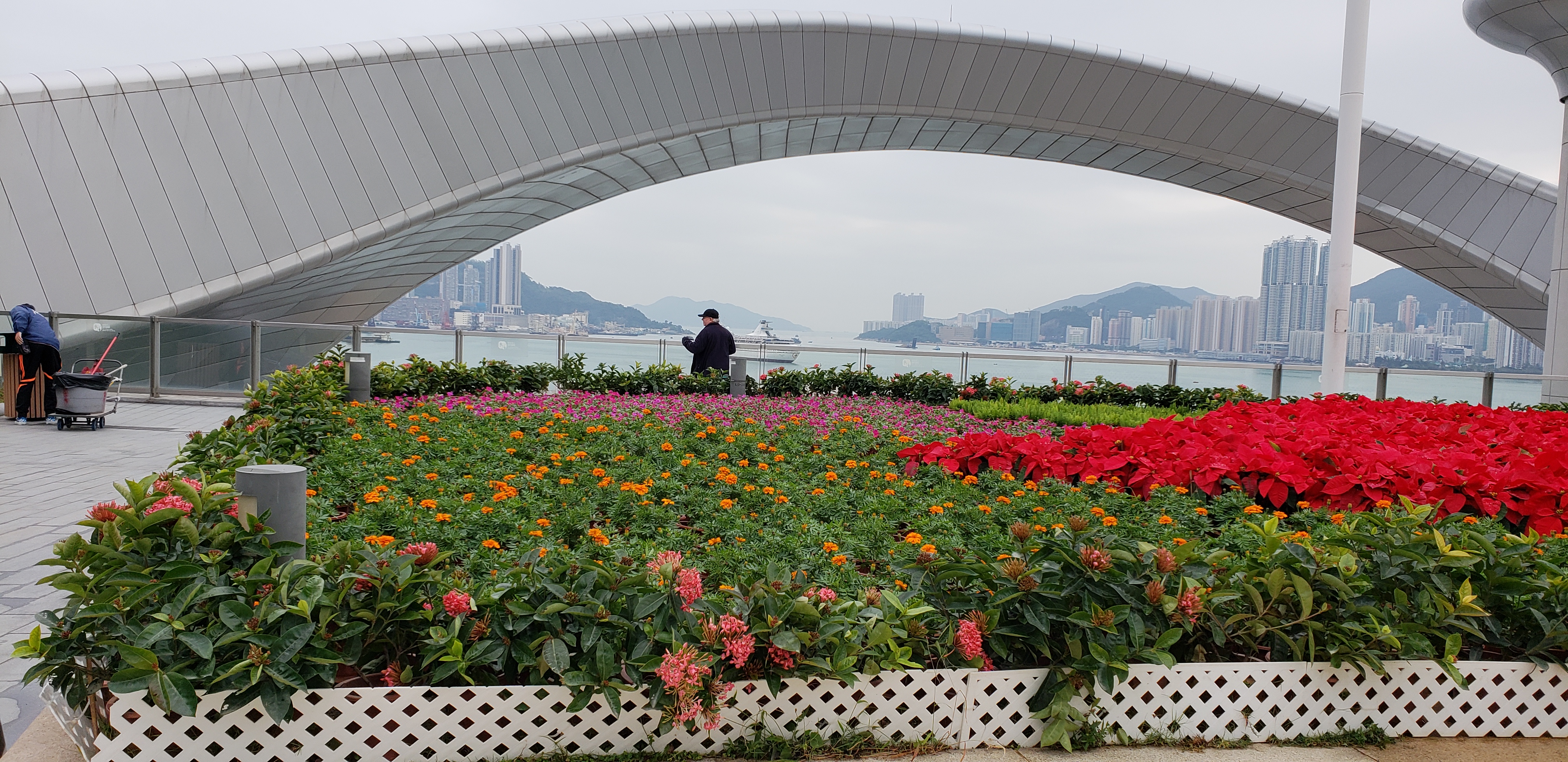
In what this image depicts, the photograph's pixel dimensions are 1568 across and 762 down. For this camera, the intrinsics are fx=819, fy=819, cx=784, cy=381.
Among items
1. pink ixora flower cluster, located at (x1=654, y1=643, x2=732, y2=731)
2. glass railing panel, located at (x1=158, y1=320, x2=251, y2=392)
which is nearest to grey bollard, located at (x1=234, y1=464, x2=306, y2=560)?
pink ixora flower cluster, located at (x1=654, y1=643, x2=732, y2=731)

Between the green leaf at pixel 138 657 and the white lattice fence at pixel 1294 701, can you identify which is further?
the white lattice fence at pixel 1294 701

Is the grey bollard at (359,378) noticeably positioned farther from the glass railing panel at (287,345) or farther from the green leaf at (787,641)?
the green leaf at (787,641)

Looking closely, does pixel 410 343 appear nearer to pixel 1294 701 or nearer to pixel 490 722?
pixel 490 722

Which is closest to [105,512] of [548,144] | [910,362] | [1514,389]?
[910,362]

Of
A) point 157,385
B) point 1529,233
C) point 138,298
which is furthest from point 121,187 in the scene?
point 1529,233

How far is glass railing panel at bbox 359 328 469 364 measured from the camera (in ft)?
38.7

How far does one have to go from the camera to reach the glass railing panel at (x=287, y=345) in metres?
14.0

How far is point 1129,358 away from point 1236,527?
10.3 m

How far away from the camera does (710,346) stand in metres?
12.1

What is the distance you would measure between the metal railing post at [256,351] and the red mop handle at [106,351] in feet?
5.80

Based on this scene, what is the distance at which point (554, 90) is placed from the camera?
2050 centimetres

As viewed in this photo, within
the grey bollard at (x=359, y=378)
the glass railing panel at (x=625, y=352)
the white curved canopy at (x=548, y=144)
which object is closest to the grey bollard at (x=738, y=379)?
the glass railing panel at (x=625, y=352)

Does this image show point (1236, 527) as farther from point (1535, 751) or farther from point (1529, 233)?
point (1529, 233)

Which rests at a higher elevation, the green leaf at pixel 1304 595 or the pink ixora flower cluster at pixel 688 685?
the green leaf at pixel 1304 595
